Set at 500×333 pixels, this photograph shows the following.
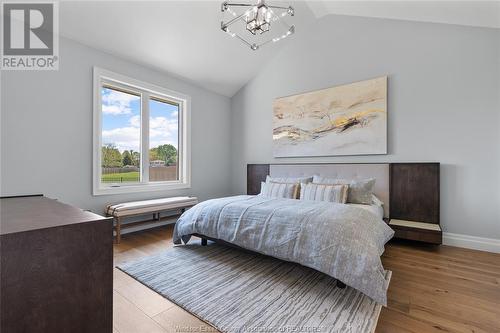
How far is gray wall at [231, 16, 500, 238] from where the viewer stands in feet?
8.92

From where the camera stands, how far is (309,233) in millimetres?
1962

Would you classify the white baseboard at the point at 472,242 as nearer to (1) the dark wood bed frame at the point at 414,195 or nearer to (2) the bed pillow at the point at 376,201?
(1) the dark wood bed frame at the point at 414,195

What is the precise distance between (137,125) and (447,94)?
4445 mm

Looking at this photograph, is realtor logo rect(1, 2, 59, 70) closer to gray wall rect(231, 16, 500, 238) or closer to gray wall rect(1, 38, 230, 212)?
gray wall rect(1, 38, 230, 212)

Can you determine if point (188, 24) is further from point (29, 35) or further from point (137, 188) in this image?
point (137, 188)

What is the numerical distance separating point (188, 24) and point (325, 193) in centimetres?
296

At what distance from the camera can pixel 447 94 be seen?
9.59ft

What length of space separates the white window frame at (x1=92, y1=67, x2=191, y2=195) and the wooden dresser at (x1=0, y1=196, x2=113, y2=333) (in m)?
2.48

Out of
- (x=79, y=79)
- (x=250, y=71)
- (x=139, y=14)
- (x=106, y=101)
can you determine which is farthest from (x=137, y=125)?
(x=250, y=71)

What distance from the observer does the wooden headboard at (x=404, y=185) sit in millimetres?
2951

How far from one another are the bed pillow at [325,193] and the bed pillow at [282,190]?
17cm

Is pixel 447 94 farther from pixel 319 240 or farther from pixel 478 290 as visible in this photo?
pixel 319 240

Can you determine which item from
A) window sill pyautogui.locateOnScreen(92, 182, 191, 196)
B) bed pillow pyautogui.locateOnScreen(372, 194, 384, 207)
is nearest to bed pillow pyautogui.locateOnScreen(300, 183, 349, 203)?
bed pillow pyautogui.locateOnScreen(372, 194, 384, 207)

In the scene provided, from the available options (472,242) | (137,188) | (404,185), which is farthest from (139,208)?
(472,242)
